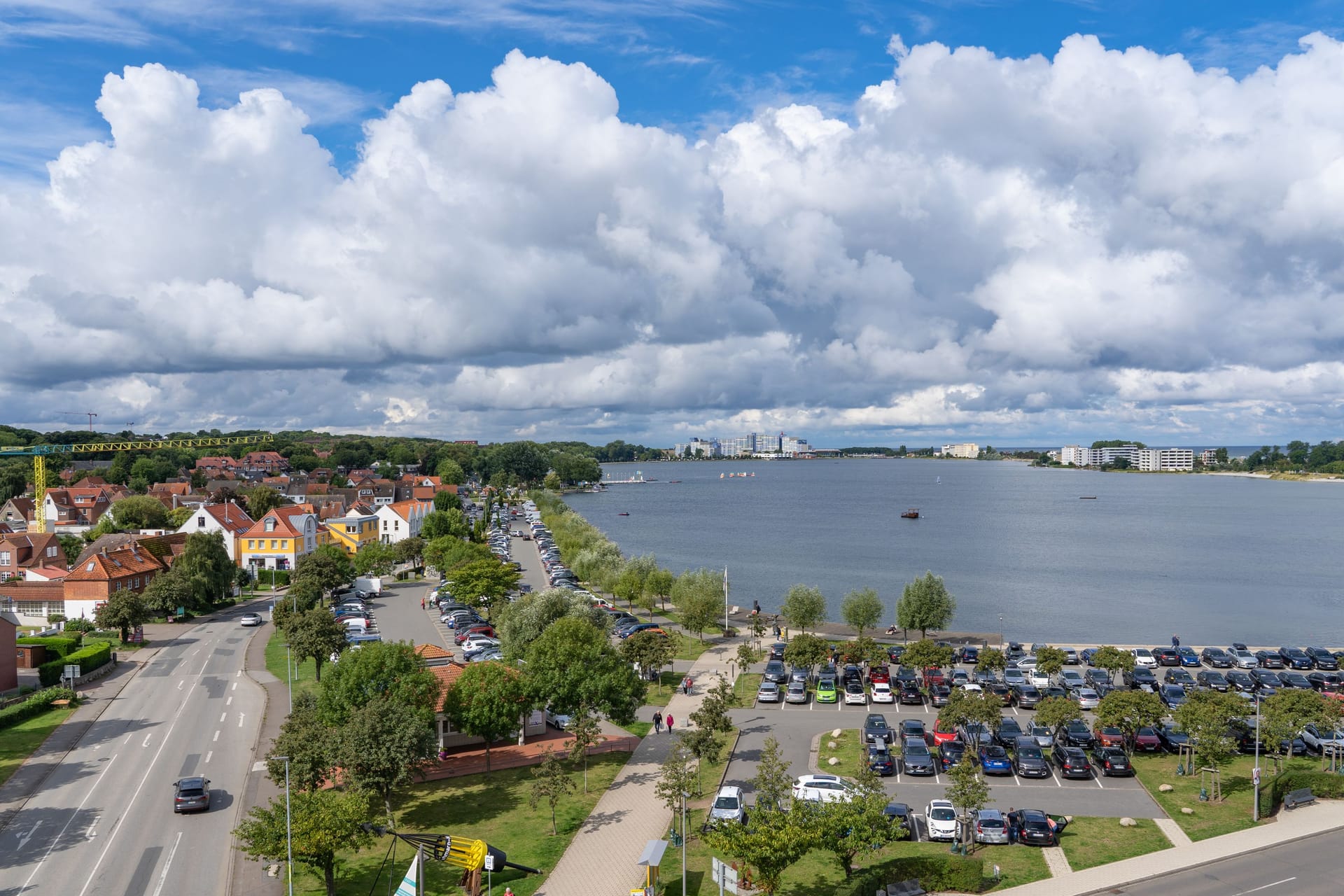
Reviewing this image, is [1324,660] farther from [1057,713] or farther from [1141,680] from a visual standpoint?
[1057,713]

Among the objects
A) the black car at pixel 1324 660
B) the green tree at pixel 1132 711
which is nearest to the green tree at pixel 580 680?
the green tree at pixel 1132 711

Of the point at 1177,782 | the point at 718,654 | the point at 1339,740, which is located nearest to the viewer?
the point at 1177,782

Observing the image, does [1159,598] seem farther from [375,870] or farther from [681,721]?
[375,870]

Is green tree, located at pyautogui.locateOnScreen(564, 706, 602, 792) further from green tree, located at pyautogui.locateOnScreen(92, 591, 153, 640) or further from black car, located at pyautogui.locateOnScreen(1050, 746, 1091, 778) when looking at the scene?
green tree, located at pyautogui.locateOnScreen(92, 591, 153, 640)

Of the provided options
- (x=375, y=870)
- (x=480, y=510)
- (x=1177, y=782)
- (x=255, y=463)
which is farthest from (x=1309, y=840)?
(x=255, y=463)

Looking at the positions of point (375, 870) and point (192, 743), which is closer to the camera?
point (375, 870)

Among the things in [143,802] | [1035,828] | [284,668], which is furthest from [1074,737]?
[284,668]

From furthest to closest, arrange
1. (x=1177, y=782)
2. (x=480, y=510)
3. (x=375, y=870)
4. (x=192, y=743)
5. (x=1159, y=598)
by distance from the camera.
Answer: (x=480, y=510) < (x=1159, y=598) < (x=192, y=743) < (x=1177, y=782) < (x=375, y=870)

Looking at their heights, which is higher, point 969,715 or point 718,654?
point 969,715
